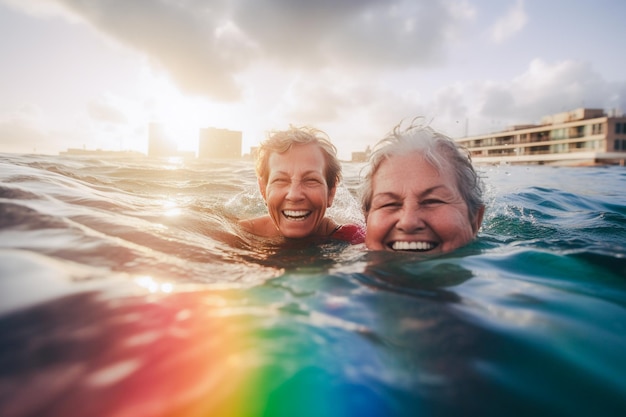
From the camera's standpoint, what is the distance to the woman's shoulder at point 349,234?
3664 mm

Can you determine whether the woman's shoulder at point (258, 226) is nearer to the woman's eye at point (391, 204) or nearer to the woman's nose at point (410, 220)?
the woman's eye at point (391, 204)

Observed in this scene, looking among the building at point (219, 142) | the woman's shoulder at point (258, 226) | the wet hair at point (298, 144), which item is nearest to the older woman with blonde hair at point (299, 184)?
the wet hair at point (298, 144)

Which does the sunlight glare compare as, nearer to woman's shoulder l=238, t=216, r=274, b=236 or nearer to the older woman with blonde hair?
the older woman with blonde hair

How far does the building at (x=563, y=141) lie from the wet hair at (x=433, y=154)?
3507 cm

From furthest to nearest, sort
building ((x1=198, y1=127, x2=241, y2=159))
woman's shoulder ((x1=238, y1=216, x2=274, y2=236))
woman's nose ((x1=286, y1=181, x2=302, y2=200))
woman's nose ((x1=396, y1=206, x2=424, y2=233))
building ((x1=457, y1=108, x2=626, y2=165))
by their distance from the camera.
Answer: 1. building ((x1=198, y1=127, x2=241, y2=159))
2. building ((x1=457, y1=108, x2=626, y2=165))
3. woman's shoulder ((x1=238, y1=216, x2=274, y2=236))
4. woman's nose ((x1=286, y1=181, x2=302, y2=200))
5. woman's nose ((x1=396, y1=206, x2=424, y2=233))

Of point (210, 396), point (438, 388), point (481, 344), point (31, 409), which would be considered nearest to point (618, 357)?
point (481, 344)

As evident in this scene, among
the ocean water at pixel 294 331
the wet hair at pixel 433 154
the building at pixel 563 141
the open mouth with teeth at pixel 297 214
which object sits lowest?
the ocean water at pixel 294 331

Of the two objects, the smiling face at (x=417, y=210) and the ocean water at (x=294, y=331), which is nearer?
the ocean water at (x=294, y=331)

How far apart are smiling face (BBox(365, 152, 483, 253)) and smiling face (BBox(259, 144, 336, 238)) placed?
3.11 ft

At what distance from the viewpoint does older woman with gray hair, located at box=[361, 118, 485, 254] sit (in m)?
2.58

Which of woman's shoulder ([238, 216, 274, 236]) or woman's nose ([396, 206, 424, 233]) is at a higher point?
woman's nose ([396, 206, 424, 233])

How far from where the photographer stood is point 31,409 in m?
0.90

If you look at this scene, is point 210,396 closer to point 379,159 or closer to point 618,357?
point 618,357

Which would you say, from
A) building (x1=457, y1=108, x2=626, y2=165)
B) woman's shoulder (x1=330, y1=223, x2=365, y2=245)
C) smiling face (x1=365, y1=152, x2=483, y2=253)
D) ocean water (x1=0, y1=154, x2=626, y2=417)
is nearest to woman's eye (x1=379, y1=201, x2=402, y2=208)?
smiling face (x1=365, y1=152, x2=483, y2=253)
